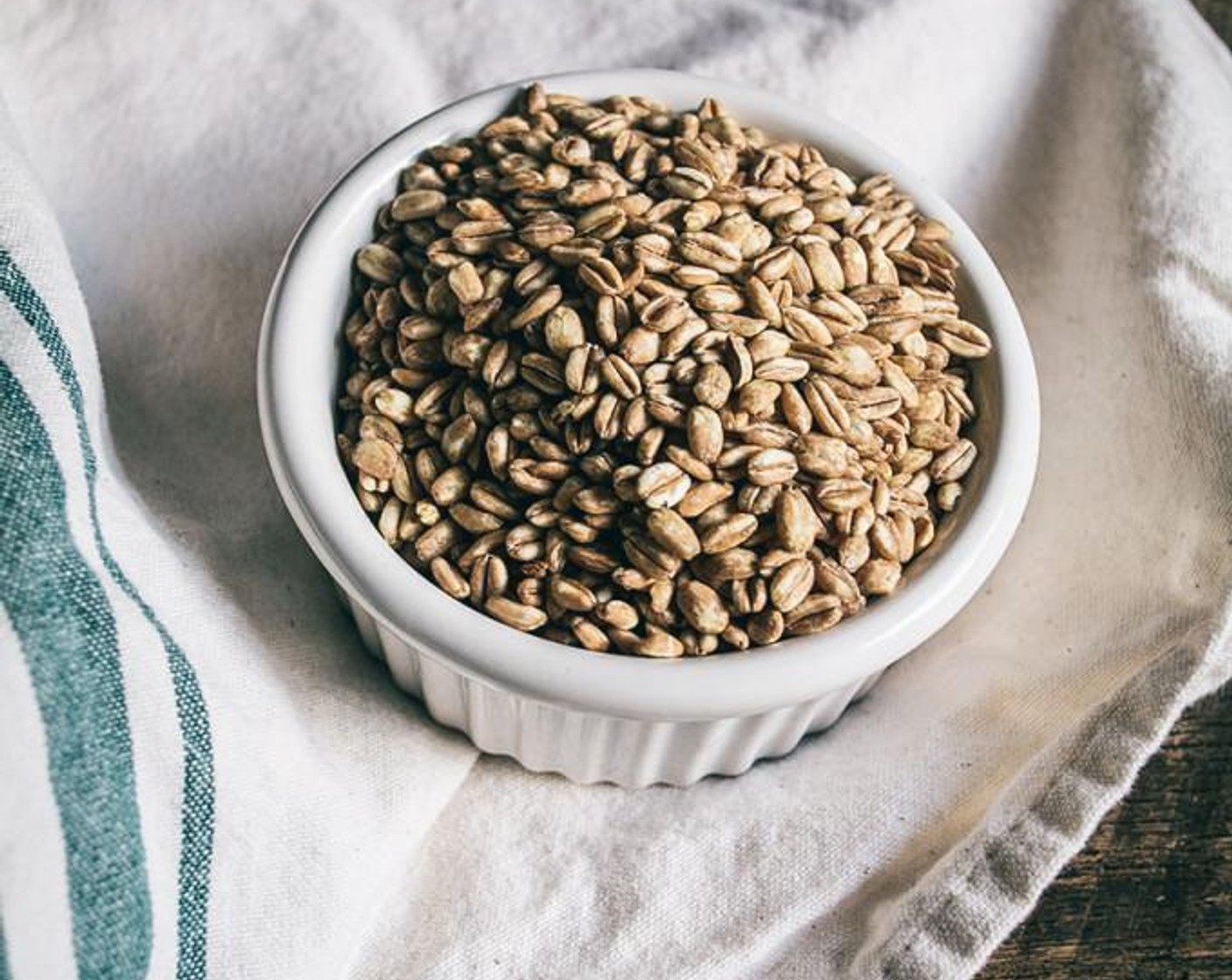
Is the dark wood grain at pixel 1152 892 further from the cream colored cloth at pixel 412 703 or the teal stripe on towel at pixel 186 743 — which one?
the teal stripe on towel at pixel 186 743

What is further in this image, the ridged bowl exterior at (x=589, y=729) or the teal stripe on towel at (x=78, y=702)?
the ridged bowl exterior at (x=589, y=729)

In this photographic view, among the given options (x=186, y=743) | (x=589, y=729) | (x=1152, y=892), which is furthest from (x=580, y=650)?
(x=1152, y=892)

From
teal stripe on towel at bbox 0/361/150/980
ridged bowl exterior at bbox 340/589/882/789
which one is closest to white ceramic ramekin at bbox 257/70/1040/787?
ridged bowl exterior at bbox 340/589/882/789

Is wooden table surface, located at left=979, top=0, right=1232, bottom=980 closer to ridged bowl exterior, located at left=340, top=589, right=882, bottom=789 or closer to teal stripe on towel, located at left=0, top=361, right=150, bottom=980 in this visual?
ridged bowl exterior, located at left=340, top=589, right=882, bottom=789

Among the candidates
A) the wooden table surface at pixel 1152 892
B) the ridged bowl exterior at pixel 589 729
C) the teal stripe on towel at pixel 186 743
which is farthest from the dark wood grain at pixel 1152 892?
the teal stripe on towel at pixel 186 743

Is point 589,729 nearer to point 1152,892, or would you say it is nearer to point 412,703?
point 412,703
